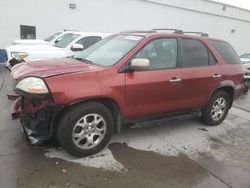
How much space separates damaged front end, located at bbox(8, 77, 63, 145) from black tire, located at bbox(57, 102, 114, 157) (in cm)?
15

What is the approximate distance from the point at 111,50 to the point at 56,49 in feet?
14.0

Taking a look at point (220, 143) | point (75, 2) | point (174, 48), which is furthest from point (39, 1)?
point (220, 143)

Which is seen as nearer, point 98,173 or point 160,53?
Result: point 98,173

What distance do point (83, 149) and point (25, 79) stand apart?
1234 mm

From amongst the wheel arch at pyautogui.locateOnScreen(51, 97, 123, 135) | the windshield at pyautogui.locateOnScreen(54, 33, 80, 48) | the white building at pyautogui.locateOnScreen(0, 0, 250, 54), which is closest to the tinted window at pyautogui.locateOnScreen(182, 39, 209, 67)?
the wheel arch at pyautogui.locateOnScreen(51, 97, 123, 135)

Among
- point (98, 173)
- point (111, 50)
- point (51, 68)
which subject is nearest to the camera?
point (98, 173)

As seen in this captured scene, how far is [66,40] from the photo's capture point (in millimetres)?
9211

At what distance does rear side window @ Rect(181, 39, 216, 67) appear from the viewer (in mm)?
4805

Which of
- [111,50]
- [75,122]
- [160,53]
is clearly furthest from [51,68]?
[160,53]

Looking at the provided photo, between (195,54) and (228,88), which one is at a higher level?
(195,54)

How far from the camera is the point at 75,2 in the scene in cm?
1491

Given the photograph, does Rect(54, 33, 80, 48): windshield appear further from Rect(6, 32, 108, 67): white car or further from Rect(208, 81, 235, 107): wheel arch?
Rect(208, 81, 235, 107): wheel arch

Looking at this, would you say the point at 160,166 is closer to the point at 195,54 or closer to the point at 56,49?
the point at 195,54

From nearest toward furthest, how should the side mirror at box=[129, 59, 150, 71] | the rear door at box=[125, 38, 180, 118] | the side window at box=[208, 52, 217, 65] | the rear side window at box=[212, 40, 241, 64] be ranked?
1. the side mirror at box=[129, 59, 150, 71]
2. the rear door at box=[125, 38, 180, 118]
3. the side window at box=[208, 52, 217, 65]
4. the rear side window at box=[212, 40, 241, 64]
